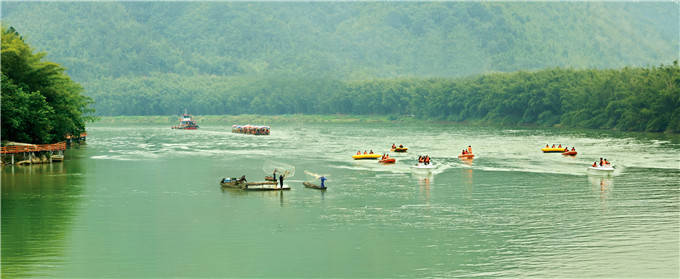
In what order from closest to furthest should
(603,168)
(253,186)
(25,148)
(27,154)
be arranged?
1. (253,186)
2. (603,168)
3. (25,148)
4. (27,154)

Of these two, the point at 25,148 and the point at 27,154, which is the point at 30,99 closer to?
the point at 25,148

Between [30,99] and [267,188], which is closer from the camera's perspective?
[267,188]

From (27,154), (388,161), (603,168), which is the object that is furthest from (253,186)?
(603,168)

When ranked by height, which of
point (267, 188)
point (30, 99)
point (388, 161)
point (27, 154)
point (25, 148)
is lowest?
point (267, 188)

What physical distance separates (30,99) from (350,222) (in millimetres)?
45278

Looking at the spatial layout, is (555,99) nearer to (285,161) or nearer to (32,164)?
(285,161)

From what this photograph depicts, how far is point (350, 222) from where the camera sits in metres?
44.2

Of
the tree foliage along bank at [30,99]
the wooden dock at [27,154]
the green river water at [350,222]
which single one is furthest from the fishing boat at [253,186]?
the wooden dock at [27,154]

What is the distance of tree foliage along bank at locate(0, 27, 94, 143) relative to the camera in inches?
2854

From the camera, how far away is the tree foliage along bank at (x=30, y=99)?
72.5 metres

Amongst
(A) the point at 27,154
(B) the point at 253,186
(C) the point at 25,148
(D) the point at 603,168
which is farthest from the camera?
(A) the point at 27,154

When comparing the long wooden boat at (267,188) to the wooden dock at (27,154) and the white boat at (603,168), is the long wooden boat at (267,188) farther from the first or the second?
the white boat at (603,168)

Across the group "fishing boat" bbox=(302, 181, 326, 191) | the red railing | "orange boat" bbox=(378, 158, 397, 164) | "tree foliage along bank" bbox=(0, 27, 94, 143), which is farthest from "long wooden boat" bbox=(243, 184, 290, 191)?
the red railing

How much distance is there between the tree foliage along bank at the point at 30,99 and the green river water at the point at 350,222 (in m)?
5.34
